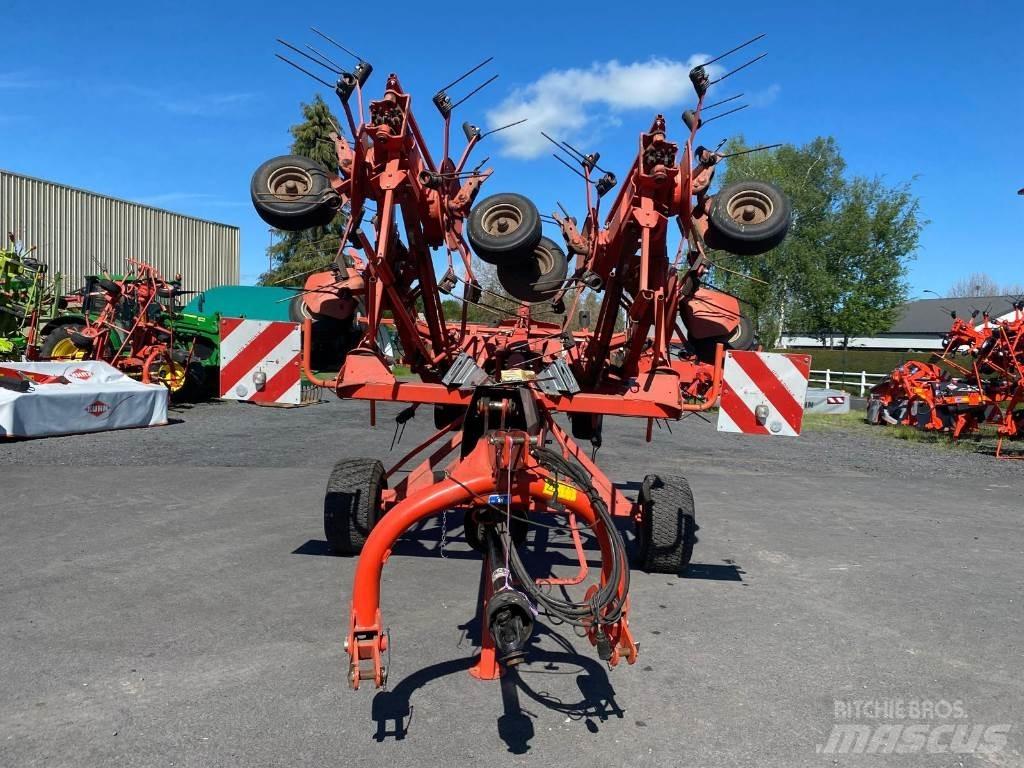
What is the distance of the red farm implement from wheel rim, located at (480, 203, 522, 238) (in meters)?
12.5

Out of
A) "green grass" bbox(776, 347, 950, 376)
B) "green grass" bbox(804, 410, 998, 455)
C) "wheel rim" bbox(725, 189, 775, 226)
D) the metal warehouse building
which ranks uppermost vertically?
the metal warehouse building

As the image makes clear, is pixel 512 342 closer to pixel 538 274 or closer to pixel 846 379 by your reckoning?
pixel 538 274

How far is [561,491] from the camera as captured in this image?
3215 mm

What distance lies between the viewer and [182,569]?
5.43m

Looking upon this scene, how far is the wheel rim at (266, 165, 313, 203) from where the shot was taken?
456cm

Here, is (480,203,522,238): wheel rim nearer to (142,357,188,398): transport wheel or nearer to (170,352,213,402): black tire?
(142,357,188,398): transport wheel

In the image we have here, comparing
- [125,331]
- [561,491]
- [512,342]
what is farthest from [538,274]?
[125,331]

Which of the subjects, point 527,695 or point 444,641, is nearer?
point 527,695

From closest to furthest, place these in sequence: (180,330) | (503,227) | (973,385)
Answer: (503,227) → (973,385) → (180,330)

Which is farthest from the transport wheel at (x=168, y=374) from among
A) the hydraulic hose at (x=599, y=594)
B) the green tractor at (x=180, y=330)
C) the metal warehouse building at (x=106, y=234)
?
the hydraulic hose at (x=599, y=594)

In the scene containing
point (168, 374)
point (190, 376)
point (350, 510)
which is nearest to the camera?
point (350, 510)

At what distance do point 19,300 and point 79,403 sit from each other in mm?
4998

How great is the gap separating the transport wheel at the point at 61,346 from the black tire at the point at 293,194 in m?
13.3

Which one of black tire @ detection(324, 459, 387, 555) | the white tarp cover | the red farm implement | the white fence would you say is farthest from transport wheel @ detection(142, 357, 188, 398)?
the white fence
